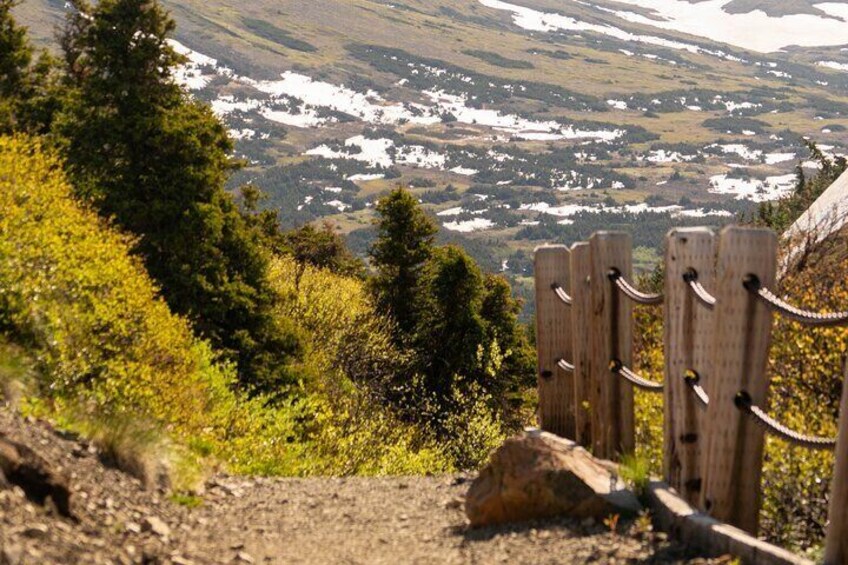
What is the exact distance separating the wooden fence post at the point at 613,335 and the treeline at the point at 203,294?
6948 millimetres

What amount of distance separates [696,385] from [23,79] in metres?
47.5

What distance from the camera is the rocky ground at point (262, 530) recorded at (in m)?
7.86

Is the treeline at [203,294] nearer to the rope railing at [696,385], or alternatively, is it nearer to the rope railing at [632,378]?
the rope railing at [632,378]

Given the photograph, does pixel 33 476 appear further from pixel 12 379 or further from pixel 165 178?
pixel 165 178

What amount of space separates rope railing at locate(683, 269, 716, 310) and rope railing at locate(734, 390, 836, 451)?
0.72m

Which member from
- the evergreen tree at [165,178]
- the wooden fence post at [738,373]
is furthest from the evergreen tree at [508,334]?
the wooden fence post at [738,373]

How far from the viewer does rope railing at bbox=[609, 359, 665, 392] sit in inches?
380

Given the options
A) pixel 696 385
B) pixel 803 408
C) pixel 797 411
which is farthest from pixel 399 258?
pixel 696 385

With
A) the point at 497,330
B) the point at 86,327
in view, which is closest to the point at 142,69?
the point at 86,327

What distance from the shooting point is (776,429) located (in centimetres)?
727

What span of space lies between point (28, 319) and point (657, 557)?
38.2 ft

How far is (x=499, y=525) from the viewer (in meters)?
10.0

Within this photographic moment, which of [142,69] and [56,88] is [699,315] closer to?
[142,69]

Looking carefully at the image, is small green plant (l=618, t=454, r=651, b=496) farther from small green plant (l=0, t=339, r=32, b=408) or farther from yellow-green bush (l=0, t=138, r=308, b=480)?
small green plant (l=0, t=339, r=32, b=408)
